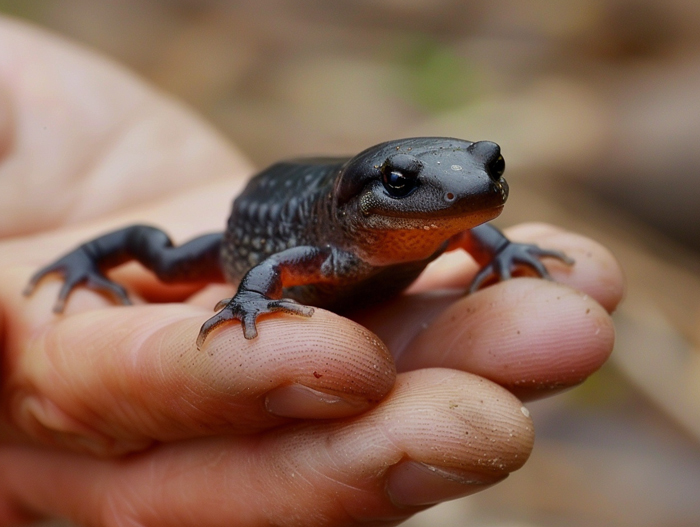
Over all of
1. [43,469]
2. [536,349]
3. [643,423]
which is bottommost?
[643,423]

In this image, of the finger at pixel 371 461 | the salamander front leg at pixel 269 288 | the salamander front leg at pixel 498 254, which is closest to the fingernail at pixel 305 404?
the finger at pixel 371 461

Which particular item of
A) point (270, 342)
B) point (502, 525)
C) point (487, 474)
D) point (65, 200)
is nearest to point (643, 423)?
point (502, 525)

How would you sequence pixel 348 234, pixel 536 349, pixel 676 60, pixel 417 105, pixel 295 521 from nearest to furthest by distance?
1. pixel 295 521
2. pixel 536 349
3. pixel 348 234
4. pixel 676 60
5. pixel 417 105

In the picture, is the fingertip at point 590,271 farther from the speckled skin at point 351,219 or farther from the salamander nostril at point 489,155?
the salamander nostril at point 489,155

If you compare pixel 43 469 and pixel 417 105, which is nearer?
pixel 43 469

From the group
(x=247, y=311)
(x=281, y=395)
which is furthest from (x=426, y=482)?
(x=247, y=311)

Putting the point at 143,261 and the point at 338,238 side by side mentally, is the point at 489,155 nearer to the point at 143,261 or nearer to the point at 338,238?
the point at 338,238

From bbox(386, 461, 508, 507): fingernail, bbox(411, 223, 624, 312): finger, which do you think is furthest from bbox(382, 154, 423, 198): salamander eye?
bbox(411, 223, 624, 312): finger

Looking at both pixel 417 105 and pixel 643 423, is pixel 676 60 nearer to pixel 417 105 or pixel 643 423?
pixel 417 105
